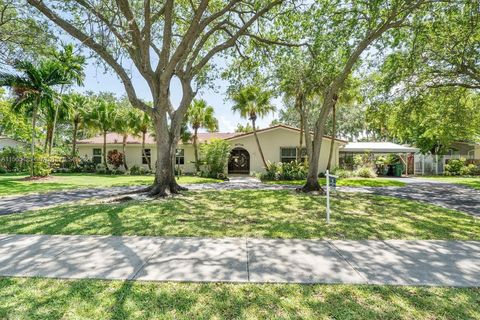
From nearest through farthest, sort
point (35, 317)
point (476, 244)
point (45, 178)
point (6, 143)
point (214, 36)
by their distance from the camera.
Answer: point (35, 317) → point (476, 244) → point (214, 36) → point (45, 178) → point (6, 143)

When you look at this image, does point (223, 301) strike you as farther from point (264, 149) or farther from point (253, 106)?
point (264, 149)

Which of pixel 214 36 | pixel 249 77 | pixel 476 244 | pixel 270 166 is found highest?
pixel 214 36

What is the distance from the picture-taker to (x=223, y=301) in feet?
10.5

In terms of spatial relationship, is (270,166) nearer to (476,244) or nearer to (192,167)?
(192,167)

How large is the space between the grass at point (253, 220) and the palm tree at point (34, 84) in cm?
1434

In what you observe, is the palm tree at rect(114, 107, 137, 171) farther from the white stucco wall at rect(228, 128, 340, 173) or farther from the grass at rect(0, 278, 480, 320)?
the grass at rect(0, 278, 480, 320)

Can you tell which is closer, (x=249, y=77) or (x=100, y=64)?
(x=100, y=64)

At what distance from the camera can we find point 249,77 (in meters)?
15.4

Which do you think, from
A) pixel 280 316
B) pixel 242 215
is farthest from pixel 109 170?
pixel 280 316

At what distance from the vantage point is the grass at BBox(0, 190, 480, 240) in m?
6.07

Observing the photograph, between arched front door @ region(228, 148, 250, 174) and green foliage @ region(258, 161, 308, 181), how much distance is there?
537 cm

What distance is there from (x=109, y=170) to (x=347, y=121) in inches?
1524

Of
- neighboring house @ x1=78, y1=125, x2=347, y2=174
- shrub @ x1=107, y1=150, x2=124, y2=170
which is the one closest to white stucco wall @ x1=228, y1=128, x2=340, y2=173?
neighboring house @ x1=78, y1=125, x2=347, y2=174

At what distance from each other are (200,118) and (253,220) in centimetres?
1704
